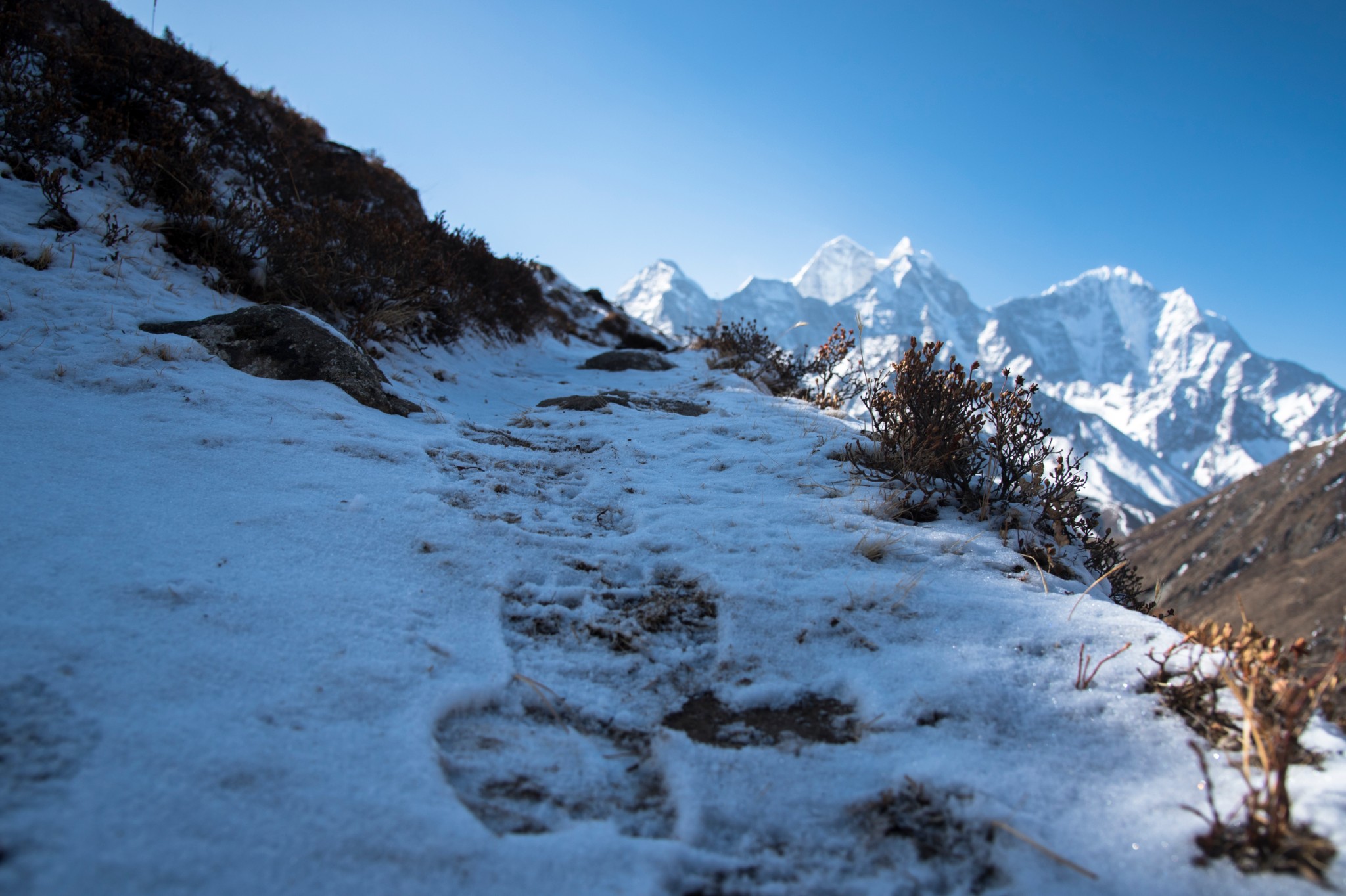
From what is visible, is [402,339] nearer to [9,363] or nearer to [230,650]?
[9,363]

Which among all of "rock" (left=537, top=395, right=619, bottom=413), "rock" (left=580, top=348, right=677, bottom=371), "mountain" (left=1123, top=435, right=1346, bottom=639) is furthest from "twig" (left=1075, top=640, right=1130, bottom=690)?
"mountain" (left=1123, top=435, right=1346, bottom=639)

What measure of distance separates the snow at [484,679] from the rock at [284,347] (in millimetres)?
512

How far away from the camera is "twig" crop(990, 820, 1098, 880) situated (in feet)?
3.94

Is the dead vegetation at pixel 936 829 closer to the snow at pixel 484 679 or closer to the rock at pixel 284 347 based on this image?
the snow at pixel 484 679

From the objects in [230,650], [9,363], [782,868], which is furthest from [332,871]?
[9,363]

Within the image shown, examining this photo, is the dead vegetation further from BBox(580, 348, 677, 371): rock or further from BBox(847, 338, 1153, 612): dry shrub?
BBox(580, 348, 677, 371): rock

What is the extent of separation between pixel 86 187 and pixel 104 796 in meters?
5.66

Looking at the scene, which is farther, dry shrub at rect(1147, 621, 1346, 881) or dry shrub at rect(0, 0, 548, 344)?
dry shrub at rect(0, 0, 548, 344)

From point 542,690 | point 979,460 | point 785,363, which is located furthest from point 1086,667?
point 785,363

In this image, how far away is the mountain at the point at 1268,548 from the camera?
4731cm

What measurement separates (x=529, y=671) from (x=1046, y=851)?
132 centimetres

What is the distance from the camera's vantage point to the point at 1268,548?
69250 mm

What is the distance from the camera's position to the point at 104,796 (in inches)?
41.7

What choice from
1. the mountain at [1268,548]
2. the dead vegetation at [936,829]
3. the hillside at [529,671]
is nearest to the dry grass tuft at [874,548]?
the hillside at [529,671]
